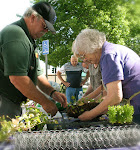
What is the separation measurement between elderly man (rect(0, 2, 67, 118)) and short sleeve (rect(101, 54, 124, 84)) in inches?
18.3

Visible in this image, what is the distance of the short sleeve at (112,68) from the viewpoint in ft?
Answer: 4.01

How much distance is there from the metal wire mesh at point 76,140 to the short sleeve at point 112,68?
46 cm

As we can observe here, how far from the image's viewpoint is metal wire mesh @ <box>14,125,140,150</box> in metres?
0.79

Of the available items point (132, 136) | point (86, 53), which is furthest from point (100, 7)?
point (132, 136)

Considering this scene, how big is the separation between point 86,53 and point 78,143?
34.4 inches

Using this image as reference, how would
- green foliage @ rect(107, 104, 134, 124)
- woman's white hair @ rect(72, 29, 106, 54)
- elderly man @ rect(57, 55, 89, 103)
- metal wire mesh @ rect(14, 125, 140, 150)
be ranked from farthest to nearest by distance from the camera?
1. elderly man @ rect(57, 55, 89, 103)
2. woman's white hair @ rect(72, 29, 106, 54)
3. green foliage @ rect(107, 104, 134, 124)
4. metal wire mesh @ rect(14, 125, 140, 150)

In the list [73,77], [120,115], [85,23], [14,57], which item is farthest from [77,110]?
[85,23]

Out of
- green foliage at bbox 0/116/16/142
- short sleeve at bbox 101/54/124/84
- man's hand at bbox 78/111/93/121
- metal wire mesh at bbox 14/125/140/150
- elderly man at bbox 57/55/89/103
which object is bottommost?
elderly man at bbox 57/55/89/103

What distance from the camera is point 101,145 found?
31.7 inches

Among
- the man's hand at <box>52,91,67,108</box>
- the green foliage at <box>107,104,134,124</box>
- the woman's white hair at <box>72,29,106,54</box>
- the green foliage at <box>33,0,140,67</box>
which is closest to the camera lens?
the green foliage at <box>107,104,134,124</box>

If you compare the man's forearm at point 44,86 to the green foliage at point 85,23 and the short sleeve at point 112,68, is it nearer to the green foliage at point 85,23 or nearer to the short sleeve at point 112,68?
the short sleeve at point 112,68

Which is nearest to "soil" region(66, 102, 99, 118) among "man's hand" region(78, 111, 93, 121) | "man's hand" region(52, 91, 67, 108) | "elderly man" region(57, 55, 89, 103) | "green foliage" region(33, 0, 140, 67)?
"man's hand" region(78, 111, 93, 121)

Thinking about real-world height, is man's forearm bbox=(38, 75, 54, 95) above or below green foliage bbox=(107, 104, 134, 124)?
below

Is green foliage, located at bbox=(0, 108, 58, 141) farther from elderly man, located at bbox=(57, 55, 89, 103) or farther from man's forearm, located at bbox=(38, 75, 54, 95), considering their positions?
elderly man, located at bbox=(57, 55, 89, 103)
